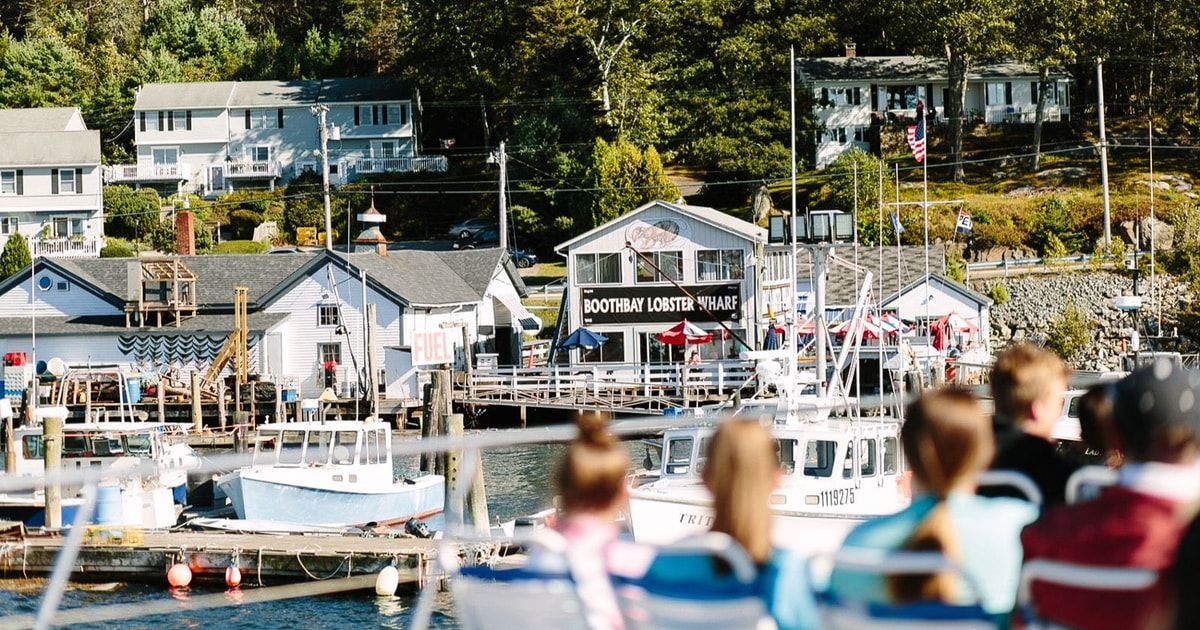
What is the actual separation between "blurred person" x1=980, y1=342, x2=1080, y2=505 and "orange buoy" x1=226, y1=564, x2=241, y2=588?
1904cm

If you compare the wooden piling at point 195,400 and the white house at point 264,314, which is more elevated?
the white house at point 264,314

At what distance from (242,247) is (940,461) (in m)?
70.7

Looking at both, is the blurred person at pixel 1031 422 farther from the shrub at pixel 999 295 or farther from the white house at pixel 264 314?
the shrub at pixel 999 295

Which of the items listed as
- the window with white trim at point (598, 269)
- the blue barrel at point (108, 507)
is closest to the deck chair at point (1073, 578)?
the blue barrel at point (108, 507)

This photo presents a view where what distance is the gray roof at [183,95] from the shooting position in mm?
87000

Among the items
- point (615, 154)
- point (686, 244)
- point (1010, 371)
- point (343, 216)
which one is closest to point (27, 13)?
point (343, 216)

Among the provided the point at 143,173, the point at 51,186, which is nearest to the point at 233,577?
the point at 51,186

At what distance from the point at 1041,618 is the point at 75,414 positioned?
4497cm

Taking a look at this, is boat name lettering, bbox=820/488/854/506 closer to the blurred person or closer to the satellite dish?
the blurred person

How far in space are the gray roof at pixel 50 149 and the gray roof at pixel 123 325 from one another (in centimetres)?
2927

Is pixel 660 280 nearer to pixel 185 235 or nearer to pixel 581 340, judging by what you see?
pixel 581 340

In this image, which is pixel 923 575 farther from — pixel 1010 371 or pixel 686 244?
pixel 686 244

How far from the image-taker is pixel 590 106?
75.4 meters

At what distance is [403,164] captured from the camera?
82.2 m
